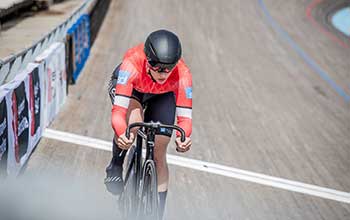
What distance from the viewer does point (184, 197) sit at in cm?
673

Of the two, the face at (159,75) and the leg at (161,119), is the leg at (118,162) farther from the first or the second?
the face at (159,75)

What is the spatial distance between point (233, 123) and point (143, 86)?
17.4ft

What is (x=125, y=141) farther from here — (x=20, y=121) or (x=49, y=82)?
(x=49, y=82)

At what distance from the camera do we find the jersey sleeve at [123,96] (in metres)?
4.57

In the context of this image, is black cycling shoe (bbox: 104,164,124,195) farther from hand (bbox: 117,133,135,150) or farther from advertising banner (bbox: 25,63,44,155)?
advertising banner (bbox: 25,63,44,155)

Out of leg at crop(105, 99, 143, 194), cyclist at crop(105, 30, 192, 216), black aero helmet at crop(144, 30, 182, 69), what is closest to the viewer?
black aero helmet at crop(144, 30, 182, 69)

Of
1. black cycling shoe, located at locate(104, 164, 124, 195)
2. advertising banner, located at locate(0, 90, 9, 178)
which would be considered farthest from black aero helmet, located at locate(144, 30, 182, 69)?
advertising banner, located at locate(0, 90, 9, 178)

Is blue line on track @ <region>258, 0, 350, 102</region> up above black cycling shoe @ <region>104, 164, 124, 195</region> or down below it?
below

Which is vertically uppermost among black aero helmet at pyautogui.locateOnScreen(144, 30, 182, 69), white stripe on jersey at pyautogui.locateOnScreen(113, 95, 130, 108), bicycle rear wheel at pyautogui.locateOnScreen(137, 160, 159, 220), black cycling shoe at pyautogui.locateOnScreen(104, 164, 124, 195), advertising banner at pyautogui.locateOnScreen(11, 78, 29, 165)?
black aero helmet at pyautogui.locateOnScreen(144, 30, 182, 69)

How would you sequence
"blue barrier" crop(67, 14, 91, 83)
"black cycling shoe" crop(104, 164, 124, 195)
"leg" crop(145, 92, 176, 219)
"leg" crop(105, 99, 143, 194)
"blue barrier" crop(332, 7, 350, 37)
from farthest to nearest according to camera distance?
"blue barrier" crop(332, 7, 350, 37)
"blue barrier" crop(67, 14, 91, 83)
"black cycling shoe" crop(104, 164, 124, 195)
"leg" crop(105, 99, 143, 194)
"leg" crop(145, 92, 176, 219)

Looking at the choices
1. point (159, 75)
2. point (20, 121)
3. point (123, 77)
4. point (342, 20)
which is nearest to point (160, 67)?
point (159, 75)

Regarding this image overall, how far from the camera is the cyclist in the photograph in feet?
14.3

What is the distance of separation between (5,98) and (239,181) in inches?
138

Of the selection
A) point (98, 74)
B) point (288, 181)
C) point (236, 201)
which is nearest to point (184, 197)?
point (236, 201)
